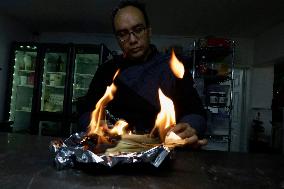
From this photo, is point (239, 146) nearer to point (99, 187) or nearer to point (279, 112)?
point (279, 112)

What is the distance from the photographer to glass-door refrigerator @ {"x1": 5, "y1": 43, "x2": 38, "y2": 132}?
575 cm

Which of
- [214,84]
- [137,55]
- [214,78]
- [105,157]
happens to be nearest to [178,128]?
[105,157]

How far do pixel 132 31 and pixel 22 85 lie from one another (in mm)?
4953

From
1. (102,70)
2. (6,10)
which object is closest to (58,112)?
(6,10)

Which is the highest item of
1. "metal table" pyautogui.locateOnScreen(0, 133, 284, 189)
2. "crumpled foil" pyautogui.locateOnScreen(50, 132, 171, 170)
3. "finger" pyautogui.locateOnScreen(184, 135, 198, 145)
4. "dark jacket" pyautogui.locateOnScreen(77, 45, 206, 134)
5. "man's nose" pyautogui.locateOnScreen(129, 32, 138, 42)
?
"man's nose" pyautogui.locateOnScreen(129, 32, 138, 42)

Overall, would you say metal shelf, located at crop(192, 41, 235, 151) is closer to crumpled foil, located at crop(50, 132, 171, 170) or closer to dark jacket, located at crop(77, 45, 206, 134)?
dark jacket, located at crop(77, 45, 206, 134)

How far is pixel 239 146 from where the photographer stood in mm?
6441

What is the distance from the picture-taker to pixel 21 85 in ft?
19.4

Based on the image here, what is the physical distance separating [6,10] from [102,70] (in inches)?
171

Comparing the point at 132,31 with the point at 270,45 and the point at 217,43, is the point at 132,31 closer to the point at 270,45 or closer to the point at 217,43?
the point at 217,43

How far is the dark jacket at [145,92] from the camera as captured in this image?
5.37 feet

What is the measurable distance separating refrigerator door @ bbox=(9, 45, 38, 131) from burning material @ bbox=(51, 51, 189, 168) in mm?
5215

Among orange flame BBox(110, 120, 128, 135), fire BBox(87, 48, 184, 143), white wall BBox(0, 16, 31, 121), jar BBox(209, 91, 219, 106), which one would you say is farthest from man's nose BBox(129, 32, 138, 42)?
white wall BBox(0, 16, 31, 121)

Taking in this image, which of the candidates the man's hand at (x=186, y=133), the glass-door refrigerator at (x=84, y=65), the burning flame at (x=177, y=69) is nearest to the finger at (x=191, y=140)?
the man's hand at (x=186, y=133)
